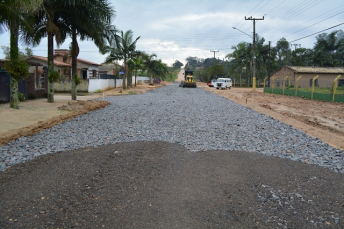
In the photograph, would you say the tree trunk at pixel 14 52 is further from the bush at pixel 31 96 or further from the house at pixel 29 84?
the bush at pixel 31 96

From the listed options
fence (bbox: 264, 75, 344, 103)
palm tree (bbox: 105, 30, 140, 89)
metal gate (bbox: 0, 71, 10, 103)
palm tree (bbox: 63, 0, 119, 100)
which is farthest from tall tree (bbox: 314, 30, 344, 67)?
Result: metal gate (bbox: 0, 71, 10, 103)

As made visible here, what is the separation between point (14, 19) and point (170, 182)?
10556 mm

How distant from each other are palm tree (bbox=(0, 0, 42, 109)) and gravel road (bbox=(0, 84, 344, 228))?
4745 millimetres

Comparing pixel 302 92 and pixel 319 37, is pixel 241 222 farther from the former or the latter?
pixel 319 37

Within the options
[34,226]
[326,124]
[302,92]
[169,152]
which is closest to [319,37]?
[302,92]

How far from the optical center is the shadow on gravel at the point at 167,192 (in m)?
4.20

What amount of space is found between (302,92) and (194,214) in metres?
29.4

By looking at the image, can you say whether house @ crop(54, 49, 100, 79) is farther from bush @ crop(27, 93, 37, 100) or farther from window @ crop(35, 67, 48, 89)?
bush @ crop(27, 93, 37, 100)

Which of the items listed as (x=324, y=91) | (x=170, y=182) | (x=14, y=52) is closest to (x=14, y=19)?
(x=14, y=52)

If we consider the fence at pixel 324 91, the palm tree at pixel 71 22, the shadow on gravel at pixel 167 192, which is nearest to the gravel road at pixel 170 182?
the shadow on gravel at pixel 167 192

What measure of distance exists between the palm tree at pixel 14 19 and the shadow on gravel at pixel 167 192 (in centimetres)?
638

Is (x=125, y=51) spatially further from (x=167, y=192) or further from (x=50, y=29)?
(x=167, y=192)

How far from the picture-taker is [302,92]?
30.9 m

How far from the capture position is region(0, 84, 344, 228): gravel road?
4.26 meters
